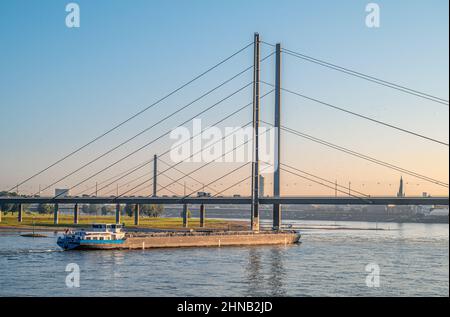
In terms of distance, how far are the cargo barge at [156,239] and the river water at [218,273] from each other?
2910 mm

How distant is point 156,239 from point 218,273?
3100 cm

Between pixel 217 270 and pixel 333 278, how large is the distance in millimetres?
9650

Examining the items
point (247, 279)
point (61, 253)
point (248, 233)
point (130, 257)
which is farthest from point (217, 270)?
point (248, 233)

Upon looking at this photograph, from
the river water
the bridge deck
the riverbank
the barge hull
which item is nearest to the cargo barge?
the barge hull

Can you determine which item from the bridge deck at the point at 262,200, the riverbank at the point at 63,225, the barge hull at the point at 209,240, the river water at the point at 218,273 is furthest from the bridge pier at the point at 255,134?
the riverbank at the point at 63,225

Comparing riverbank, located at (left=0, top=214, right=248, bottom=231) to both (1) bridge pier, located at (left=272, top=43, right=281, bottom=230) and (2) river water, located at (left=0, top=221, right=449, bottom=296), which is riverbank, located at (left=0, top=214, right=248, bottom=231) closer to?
(1) bridge pier, located at (left=272, top=43, right=281, bottom=230)

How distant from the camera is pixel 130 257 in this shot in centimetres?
Answer: 6091

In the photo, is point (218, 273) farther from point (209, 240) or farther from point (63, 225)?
point (63, 225)

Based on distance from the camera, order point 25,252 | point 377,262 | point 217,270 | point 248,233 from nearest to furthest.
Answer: point 217,270 → point 377,262 → point 25,252 → point 248,233

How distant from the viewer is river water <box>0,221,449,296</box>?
3750 cm

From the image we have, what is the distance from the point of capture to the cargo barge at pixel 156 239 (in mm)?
70125

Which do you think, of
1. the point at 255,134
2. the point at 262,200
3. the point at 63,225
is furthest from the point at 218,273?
the point at 63,225
